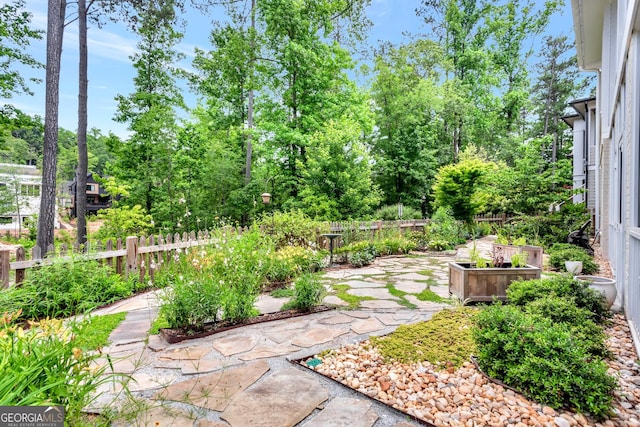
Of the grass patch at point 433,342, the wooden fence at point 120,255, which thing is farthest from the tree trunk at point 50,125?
the grass patch at point 433,342

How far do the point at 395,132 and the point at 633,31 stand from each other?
14.1 meters

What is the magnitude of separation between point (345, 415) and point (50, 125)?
9.42 meters

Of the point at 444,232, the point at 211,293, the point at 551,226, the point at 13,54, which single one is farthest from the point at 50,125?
the point at 551,226

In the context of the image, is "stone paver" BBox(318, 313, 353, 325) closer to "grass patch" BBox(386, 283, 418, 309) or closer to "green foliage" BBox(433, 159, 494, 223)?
"grass patch" BBox(386, 283, 418, 309)

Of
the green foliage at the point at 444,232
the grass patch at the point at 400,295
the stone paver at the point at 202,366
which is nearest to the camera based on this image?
the stone paver at the point at 202,366

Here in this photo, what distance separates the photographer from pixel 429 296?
15.2 ft

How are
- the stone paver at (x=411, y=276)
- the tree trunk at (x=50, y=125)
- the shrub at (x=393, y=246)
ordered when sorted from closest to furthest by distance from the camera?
the stone paver at (x=411, y=276)
the tree trunk at (x=50, y=125)
the shrub at (x=393, y=246)

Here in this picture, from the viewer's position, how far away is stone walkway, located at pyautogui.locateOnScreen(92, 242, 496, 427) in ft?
6.08

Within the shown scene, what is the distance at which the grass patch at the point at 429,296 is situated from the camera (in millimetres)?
4484

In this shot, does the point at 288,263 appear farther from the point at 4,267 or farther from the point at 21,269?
the point at 4,267

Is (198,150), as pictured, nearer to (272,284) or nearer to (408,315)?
(272,284)

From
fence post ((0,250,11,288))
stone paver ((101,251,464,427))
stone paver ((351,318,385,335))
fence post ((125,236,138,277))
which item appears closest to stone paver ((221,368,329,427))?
stone paver ((101,251,464,427))

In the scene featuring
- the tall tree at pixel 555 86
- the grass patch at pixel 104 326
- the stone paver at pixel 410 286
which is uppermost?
the tall tree at pixel 555 86

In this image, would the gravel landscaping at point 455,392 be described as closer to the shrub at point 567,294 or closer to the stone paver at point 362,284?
the shrub at point 567,294
